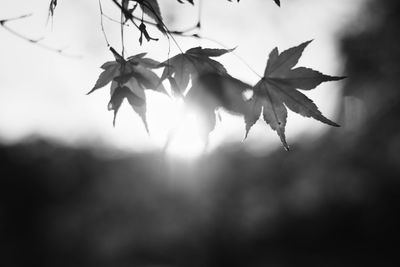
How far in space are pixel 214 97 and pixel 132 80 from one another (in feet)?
1.14

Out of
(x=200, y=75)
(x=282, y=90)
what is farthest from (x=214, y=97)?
(x=282, y=90)

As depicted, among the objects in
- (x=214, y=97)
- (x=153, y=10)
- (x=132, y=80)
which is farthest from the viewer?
(x=132, y=80)

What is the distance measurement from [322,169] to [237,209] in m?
4.80

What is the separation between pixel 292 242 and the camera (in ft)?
55.9

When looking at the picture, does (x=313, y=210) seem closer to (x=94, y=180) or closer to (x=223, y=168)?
(x=223, y=168)

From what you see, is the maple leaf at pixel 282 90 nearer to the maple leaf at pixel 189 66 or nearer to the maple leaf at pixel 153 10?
the maple leaf at pixel 189 66

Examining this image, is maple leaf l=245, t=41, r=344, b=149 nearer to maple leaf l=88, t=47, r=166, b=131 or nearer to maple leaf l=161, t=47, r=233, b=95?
maple leaf l=161, t=47, r=233, b=95

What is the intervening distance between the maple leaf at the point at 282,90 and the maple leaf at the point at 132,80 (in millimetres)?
267

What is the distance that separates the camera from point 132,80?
45.3 inches

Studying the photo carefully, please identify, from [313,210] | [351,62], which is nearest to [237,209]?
[313,210]

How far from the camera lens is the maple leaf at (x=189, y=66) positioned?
3.36 ft

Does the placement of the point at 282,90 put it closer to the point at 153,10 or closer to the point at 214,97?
the point at 214,97

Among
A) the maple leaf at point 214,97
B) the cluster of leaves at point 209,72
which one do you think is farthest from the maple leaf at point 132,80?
the maple leaf at point 214,97

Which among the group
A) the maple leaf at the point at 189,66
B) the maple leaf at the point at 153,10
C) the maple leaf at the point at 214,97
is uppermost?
the maple leaf at the point at 153,10
